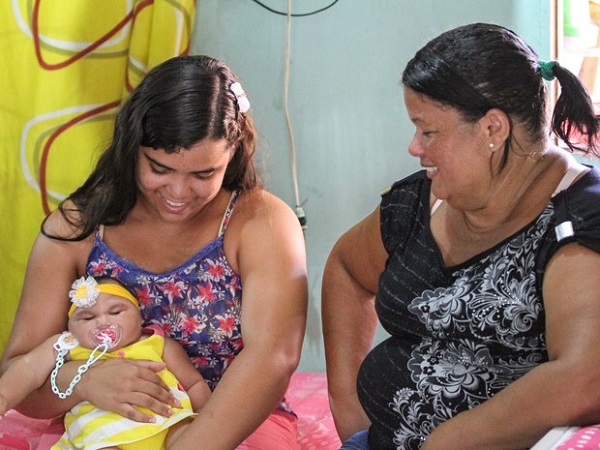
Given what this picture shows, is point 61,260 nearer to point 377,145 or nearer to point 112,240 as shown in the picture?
point 112,240

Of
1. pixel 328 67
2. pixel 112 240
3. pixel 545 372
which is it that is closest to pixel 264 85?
pixel 328 67

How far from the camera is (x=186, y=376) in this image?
77.6 inches

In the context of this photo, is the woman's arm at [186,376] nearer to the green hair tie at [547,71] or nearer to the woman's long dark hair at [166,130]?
the woman's long dark hair at [166,130]

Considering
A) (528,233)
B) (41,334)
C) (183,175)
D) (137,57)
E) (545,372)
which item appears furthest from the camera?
(137,57)

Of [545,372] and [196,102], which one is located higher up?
[196,102]

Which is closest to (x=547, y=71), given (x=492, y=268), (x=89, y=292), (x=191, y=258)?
(x=492, y=268)

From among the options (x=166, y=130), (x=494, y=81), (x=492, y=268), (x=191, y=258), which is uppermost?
(x=494, y=81)

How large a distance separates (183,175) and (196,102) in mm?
141

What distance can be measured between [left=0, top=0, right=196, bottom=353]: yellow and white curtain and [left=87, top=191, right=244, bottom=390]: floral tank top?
0.52m

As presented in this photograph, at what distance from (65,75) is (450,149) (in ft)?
3.91

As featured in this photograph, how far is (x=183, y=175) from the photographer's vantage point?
190 cm

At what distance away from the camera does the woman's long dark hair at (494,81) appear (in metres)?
1.61

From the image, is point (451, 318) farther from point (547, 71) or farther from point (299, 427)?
point (299, 427)

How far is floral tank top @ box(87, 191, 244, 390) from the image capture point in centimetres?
203
